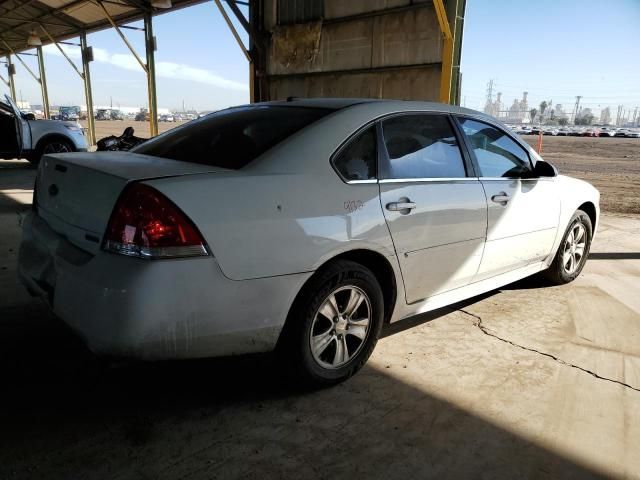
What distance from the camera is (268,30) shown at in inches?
450

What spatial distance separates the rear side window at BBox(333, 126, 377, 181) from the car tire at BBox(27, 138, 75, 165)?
36.2 feet

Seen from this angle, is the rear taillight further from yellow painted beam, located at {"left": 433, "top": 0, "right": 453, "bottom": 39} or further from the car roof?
yellow painted beam, located at {"left": 433, "top": 0, "right": 453, "bottom": 39}

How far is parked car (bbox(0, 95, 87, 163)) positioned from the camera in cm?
1111

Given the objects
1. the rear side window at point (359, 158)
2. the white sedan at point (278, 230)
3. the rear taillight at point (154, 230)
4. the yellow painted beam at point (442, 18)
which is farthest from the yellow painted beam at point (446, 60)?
the rear taillight at point (154, 230)

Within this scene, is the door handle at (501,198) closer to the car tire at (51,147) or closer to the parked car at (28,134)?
the parked car at (28,134)

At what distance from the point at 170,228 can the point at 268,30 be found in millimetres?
10550

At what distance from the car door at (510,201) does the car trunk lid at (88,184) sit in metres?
1.89

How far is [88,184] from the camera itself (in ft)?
7.45

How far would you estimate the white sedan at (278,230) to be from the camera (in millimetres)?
2010

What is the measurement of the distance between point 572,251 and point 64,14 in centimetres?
2048

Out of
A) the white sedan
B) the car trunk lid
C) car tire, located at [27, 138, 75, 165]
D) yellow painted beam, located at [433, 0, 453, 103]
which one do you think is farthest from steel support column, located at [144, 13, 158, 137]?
the white sedan

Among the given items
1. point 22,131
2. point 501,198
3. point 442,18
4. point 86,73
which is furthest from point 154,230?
point 86,73

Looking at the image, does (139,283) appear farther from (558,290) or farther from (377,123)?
(558,290)

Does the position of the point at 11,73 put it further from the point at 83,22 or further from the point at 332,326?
the point at 332,326
